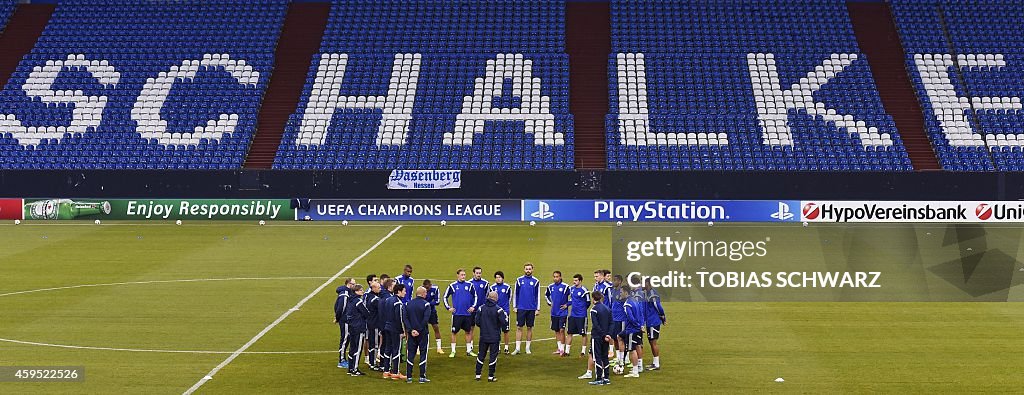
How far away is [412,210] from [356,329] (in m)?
30.0

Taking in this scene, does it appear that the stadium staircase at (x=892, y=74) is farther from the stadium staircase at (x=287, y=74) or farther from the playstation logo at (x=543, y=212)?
the stadium staircase at (x=287, y=74)

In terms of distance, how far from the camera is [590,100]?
58688mm

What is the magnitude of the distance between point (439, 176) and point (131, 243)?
14.2m

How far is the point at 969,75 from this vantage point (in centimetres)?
5941

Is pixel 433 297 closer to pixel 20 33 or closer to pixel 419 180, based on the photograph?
pixel 419 180

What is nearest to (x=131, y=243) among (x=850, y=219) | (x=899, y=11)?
(x=850, y=219)

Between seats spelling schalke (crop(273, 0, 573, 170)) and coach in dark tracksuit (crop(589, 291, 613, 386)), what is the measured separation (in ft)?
108

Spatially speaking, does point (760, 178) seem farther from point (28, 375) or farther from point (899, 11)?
point (28, 375)

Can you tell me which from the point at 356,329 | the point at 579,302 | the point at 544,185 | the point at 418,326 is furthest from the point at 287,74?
the point at 418,326

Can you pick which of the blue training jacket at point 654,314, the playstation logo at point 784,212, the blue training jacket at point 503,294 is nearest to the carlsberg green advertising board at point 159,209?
the playstation logo at point 784,212

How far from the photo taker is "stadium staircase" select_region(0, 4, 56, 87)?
206 feet

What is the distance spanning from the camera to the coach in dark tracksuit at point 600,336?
62.3 ft

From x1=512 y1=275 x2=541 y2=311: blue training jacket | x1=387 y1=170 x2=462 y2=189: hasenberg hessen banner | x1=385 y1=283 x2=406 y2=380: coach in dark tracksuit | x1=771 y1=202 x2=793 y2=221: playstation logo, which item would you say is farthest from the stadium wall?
x1=385 y1=283 x2=406 y2=380: coach in dark tracksuit

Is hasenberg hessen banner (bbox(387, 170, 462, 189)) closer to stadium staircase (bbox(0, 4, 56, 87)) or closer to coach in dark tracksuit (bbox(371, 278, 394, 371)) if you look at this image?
stadium staircase (bbox(0, 4, 56, 87))
